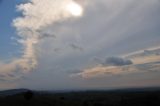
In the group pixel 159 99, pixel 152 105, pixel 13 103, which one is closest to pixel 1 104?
pixel 13 103

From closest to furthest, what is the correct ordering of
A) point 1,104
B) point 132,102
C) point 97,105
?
point 1,104
point 97,105
point 132,102

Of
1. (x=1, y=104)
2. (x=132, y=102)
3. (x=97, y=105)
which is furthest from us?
(x=132, y=102)

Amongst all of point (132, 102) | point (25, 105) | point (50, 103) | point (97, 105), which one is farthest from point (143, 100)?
point (25, 105)

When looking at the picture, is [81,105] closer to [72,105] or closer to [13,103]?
[72,105]

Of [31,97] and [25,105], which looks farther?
[31,97]

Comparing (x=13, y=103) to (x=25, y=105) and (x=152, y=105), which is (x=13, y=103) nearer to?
(x=25, y=105)

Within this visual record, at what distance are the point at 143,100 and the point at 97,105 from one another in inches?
899

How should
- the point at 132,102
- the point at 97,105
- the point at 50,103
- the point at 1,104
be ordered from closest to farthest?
the point at 1,104 < the point at 50,103 < the point at 97,105 < the point at 132,102

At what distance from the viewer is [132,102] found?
114 metres

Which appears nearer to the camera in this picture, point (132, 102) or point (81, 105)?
point (81, 105)

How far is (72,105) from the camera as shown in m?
99.1

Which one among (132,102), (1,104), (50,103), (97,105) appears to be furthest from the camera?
(132,102)

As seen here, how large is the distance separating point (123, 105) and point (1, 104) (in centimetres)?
4544

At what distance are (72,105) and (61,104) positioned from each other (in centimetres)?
368
